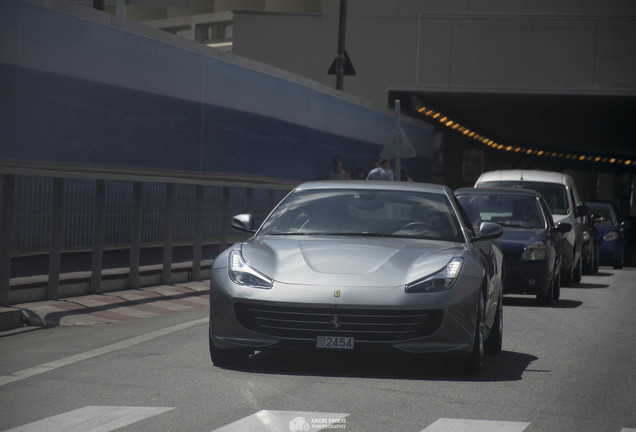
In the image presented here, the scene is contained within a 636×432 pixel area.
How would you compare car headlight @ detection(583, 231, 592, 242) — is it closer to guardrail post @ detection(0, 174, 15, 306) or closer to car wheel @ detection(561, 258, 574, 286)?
car wheel @ detection(561, 258, 574, 286)

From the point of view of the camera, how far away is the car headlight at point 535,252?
48.2ft

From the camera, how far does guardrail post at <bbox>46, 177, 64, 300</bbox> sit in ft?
38.3

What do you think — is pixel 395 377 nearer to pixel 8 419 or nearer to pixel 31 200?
pixel 8 419

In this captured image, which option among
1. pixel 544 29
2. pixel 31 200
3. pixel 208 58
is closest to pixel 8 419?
pixel 31 200

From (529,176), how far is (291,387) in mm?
13424

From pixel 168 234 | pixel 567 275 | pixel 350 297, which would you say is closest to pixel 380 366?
pixel 350 297

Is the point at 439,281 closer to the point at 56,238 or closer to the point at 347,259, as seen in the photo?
the point at 347,259

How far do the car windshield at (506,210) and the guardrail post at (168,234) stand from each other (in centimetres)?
384

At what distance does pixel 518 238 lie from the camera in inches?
588

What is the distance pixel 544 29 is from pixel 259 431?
102ft

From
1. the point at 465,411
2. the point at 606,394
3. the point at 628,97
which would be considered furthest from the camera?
the point at 628,97

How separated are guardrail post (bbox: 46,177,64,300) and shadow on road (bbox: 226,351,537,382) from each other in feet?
11.8

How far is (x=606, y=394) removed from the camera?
7.44 meters

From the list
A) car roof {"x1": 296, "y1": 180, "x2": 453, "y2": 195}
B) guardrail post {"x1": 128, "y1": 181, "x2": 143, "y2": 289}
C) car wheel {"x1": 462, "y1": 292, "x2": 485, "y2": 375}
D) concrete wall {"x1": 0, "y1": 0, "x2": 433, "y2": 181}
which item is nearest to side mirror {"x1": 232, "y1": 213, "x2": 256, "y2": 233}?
car roof {"x1": 296, "y1": 180, "x2": 453, "y2": 195}
